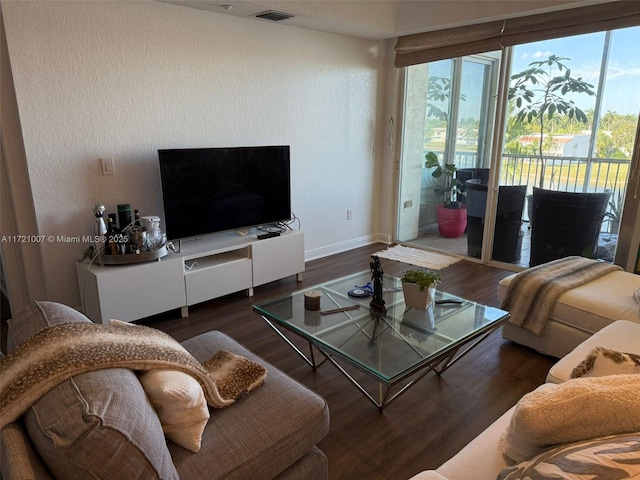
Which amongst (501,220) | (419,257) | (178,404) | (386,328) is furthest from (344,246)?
(178,404)

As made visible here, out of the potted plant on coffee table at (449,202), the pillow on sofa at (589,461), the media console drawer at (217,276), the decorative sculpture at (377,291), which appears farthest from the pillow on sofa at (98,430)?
the potted plant on coffee table at (449,202)

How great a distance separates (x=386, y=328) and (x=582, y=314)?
3.77 feet

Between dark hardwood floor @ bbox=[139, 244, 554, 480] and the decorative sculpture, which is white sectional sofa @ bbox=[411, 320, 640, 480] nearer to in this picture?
dark hardwood floor @ bbox=[139, 244, 554, 480]

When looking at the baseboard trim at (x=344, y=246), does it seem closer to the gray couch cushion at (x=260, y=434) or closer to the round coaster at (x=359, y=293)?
the round coaster at (x=359, y=293)

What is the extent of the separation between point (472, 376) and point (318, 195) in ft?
8.42

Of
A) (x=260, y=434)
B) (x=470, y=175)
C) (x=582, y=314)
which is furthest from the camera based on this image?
(x=470, y=175)

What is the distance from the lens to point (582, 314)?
2439mm

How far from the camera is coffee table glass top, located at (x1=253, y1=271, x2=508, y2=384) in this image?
1.91 meters

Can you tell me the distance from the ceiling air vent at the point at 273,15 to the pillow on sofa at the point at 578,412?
A: 10.8 feet

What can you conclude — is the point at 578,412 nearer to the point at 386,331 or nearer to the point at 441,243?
the point at 386,331

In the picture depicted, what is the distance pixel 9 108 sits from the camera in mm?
2754

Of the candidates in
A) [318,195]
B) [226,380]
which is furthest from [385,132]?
[226,380]

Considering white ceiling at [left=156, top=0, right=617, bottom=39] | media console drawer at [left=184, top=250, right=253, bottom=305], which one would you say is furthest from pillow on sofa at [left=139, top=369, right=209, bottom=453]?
white ceiling at [left=156, top=0, right=617, bottom=39]

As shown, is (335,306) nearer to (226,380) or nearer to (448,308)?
(448,308)
